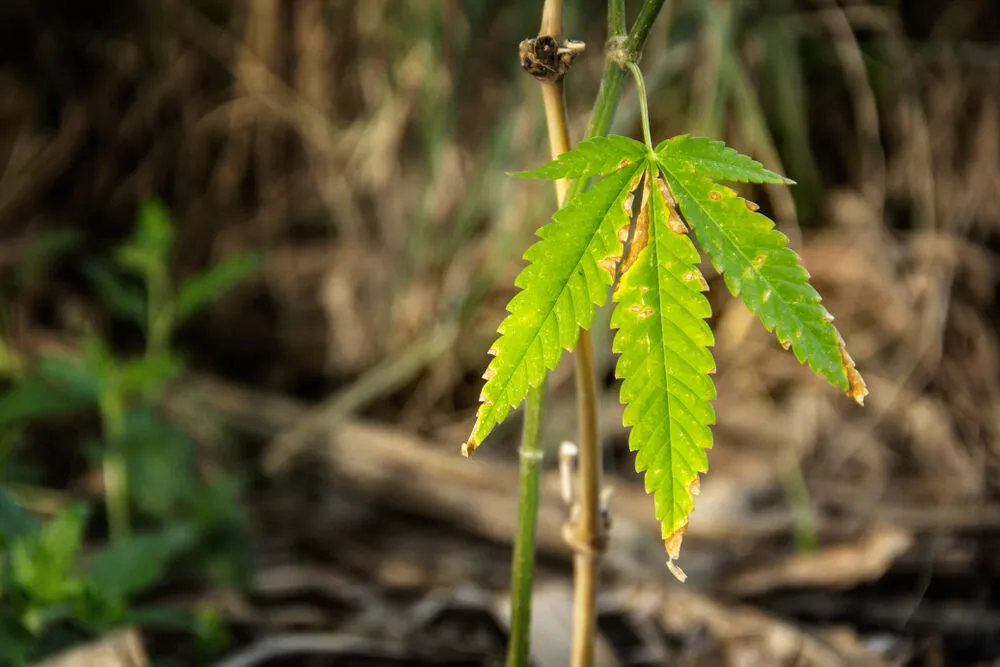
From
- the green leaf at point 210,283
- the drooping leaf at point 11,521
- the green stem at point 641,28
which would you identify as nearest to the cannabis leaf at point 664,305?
the green stem at point 641,28

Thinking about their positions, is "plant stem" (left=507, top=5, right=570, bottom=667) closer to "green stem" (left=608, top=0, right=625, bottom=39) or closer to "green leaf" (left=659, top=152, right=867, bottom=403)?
"green stem" (left=608, top=0, right=625, bottom=39)

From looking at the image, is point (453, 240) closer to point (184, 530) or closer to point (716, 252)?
point (184, 530)

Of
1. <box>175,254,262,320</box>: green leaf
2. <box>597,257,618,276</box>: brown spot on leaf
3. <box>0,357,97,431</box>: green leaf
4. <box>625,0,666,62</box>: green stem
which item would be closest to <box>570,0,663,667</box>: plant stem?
<box>625,0,666,62</box>: green stem

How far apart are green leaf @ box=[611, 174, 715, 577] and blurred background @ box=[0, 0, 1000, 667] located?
81cm

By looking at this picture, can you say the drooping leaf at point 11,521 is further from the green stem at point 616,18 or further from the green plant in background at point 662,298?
the green stem at point 616,18

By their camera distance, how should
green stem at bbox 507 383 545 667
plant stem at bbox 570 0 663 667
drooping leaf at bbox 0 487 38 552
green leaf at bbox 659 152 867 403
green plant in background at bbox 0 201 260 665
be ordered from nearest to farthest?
green leaf at bbox 659 152 867 403 < plant stem at bbox 570 0 663 667 < green stem at bbox 507 383 545 667 < drooping leaf at bbox 0 487 38 552 < green plant in background at bbox 0 201 260 665

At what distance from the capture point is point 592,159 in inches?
27.6

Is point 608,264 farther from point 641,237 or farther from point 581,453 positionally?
point 581,453

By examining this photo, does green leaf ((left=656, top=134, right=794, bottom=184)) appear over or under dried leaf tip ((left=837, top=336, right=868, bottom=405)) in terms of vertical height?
over

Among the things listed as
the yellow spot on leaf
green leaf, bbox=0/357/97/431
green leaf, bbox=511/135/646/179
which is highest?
green leaf, bbox=511/135/646/179

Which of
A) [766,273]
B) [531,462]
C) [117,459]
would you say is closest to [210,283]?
[117,459]

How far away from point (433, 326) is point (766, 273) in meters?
1.71

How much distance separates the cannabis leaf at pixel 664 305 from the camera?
0.68 m

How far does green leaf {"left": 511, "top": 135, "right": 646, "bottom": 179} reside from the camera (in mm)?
695
